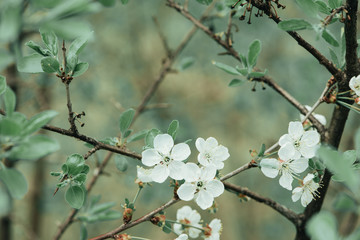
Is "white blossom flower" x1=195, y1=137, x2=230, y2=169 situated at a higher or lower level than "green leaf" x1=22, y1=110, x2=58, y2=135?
lower

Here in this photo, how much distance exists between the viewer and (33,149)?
26.4 inches

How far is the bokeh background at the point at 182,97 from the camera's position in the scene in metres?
2.55

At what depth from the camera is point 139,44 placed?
3471 millimetres

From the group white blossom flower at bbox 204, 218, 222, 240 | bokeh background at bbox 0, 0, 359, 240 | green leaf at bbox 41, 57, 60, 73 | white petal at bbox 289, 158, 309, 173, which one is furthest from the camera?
bokeh background at bbox 0, 0, 359, 240

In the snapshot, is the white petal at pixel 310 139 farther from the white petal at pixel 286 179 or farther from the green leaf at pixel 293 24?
the green leaf at pixel 293 24

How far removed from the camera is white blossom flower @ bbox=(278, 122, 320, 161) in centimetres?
90

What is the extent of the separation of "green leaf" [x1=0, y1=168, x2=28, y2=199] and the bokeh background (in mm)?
1331

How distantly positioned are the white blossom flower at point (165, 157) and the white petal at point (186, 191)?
0.11 feet

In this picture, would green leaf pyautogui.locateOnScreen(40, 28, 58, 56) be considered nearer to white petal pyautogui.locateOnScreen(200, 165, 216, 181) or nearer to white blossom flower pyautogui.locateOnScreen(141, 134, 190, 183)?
white blossom flower pyautogui.locateOnScreen(141, 134, 190, 183)

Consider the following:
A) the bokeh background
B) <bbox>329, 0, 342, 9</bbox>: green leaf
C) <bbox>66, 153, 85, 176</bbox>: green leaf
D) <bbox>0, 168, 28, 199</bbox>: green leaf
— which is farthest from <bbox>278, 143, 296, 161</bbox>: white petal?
the bokeh background

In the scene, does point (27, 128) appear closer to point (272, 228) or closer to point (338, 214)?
point (338, 214)

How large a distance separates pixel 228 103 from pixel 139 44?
96cm

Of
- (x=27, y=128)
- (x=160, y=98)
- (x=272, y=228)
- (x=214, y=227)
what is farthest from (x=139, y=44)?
(x=27, y=128)

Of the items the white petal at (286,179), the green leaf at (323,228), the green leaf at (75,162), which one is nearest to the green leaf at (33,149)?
the green leaf at (75,162)
